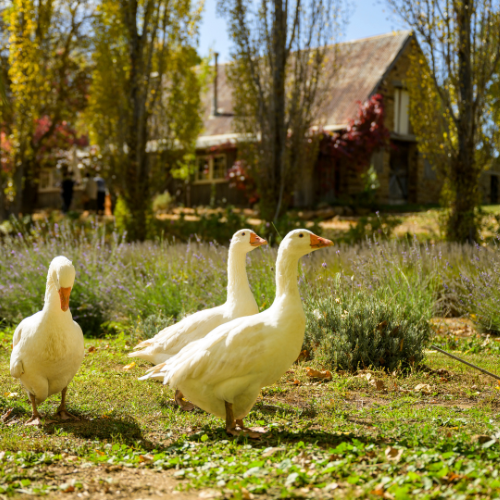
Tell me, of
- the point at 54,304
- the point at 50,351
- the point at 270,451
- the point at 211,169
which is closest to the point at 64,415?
the point at 50,351

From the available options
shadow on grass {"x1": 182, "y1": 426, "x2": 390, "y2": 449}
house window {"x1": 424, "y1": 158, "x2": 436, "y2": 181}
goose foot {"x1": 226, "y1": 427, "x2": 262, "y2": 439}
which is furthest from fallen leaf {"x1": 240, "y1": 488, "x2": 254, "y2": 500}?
house window {"x1": 424, "y1": 158, "x2": 436, "y2": 181}

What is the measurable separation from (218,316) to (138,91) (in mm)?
9940

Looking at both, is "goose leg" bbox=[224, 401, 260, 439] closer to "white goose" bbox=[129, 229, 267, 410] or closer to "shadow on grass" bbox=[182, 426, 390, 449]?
"shadow on grass" bbox=[182, 426, 390, 449]

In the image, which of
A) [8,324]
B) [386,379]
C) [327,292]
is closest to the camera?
[386,379]

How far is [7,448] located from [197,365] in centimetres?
136

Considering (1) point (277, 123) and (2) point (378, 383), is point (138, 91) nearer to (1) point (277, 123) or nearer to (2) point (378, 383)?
(1) point (277, 123)

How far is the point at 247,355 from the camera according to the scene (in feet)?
12.4

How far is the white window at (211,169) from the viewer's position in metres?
25.5

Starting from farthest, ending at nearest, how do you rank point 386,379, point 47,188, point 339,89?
point 47,188, point 339,89, point 386,379

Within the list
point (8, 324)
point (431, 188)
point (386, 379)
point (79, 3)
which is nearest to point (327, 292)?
point (386, 379)

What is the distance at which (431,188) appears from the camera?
2525 cm

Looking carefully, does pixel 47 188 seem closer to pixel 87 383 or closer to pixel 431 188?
pixel 431 188

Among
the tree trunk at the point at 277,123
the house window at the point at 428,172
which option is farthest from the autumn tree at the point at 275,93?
the house window at the point at 428,172

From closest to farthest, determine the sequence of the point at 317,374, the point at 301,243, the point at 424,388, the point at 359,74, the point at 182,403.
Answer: the point at 301,243
the point at 182,403
the point at 424,388
the point at 317,374
the point at 359,74
